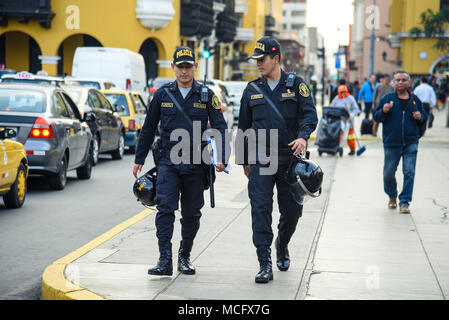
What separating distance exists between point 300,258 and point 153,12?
121ft

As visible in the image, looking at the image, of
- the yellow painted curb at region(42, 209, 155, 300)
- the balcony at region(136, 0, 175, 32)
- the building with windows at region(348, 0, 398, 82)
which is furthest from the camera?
the building with windows at region(348, 0, 398, 82)

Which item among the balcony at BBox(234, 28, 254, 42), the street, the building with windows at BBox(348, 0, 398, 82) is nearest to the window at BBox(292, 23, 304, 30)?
the building with windows at BBox(348, 0, 398, 82)

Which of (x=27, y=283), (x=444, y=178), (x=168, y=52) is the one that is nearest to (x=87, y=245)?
(x=27, y=283)

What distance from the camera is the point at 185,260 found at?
7.17 m

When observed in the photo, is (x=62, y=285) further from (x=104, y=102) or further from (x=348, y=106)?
(x=348, y=106)

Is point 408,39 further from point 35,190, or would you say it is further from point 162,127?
point 162,127

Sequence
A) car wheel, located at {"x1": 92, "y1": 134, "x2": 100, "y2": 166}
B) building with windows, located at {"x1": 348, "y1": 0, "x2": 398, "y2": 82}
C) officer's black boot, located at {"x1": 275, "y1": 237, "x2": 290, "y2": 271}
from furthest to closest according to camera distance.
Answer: building with windows, located at {"x1": 348, "y1": 0, "x2": 398, "y2": 82} → car wheel, located at {"x1": 92, "y1": 134, "x2": 100, "y2": 166} → officer's black boot, located at {"x1": 275, "y1": 237, "x2": 290, "y2": 271}

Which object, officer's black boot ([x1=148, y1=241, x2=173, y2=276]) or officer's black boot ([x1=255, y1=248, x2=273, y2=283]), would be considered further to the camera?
officer's black boot ([x1=148, y1=241, x2=173, y2=276])

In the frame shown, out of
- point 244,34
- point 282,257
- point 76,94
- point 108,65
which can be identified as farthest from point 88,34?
point 282,257

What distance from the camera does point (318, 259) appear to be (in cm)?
789

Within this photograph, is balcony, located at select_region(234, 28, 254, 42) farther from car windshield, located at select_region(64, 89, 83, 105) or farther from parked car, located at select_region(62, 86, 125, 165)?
car windshield, located at select_region(64, 89, 83, 105)

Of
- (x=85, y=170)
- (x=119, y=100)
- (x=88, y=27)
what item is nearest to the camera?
(x=85, y=170)

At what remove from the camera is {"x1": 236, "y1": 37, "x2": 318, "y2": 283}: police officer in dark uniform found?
690cm

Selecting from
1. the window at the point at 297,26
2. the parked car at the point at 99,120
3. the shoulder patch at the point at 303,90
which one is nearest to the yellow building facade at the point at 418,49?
the parked car at the point at 99,120
